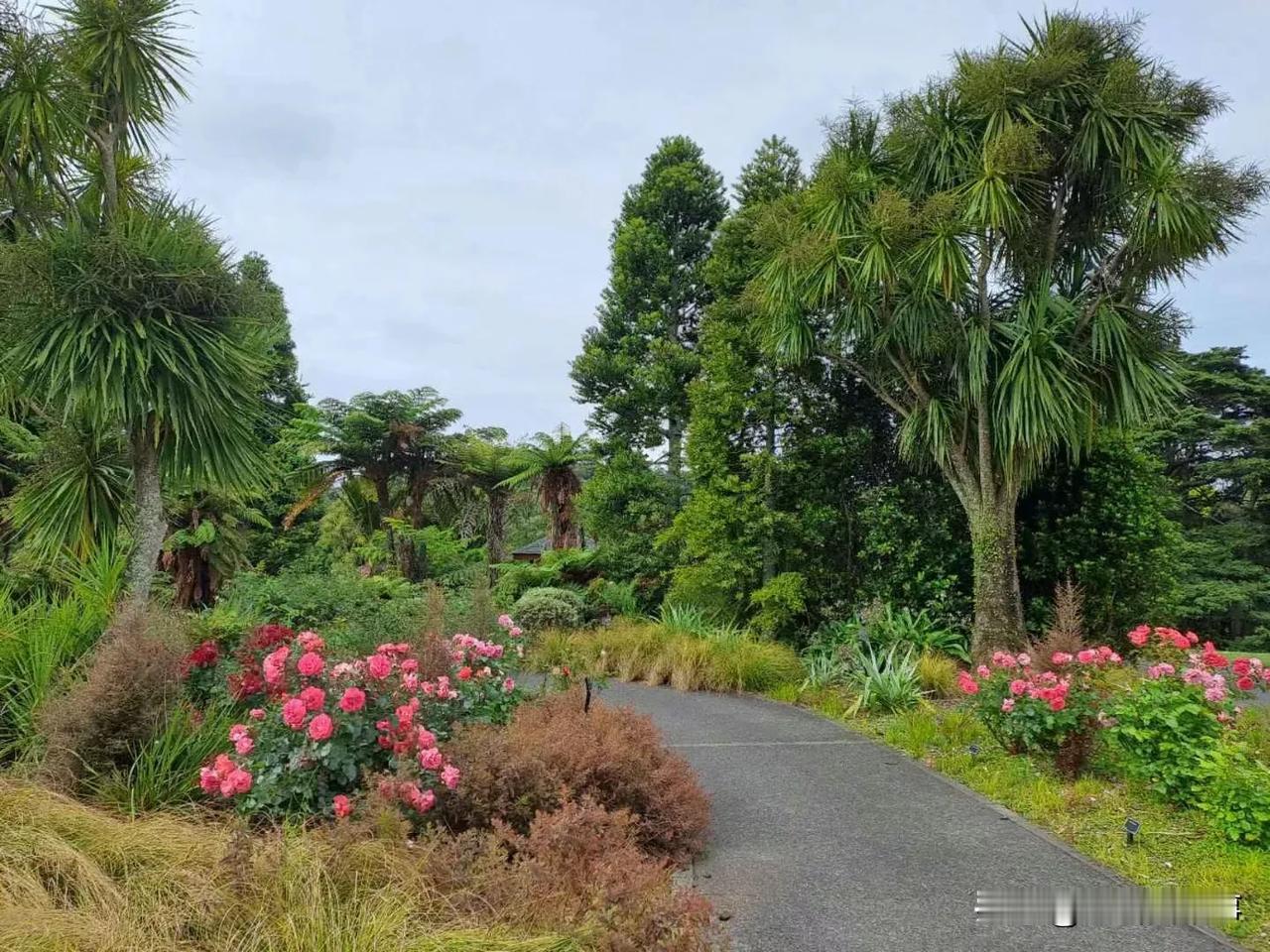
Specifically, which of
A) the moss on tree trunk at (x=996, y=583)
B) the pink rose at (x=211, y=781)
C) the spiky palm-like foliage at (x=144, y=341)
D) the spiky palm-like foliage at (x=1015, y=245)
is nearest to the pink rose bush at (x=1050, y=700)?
the moss on tree trunk at (x=996, y=583)

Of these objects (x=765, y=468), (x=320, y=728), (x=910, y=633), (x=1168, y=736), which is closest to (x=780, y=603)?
(x=910, y=633)

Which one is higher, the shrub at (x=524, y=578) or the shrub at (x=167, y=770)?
the shrub at (x=524, y=578)

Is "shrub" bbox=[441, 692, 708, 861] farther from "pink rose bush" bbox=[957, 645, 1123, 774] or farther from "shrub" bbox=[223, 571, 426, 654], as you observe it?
"shrub" bbox=[223, 571, 426, 654]

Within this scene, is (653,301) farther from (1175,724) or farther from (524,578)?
(1175,724)

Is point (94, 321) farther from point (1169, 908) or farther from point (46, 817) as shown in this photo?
point (1169, 908)

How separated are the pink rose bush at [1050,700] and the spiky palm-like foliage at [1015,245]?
2611mm

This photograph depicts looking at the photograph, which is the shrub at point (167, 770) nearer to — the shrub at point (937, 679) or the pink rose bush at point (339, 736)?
the pink rose bush at point (339, 736)

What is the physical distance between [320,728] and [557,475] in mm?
11300

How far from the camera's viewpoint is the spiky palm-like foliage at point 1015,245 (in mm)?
6430

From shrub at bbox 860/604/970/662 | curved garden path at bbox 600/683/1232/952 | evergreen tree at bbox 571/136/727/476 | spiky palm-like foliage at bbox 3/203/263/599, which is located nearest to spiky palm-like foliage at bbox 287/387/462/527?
evergreen tree at bbox 571/136/727/476

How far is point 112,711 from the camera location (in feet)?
9.88

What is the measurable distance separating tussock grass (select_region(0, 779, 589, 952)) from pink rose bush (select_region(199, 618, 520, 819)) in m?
0.21

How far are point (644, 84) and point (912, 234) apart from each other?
3872 mm

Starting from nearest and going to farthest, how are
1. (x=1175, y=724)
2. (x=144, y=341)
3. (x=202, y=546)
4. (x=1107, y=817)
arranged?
(x=1175, y=724), (x=1107, y=817), (x=144, y=341), (x=202, y=546)
